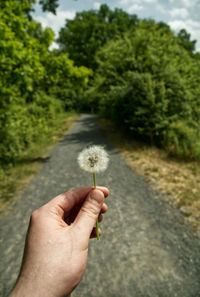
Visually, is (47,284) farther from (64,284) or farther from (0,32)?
(0,32)

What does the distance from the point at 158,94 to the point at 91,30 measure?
36.2 m

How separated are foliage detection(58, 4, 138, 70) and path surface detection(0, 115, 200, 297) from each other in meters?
34.5

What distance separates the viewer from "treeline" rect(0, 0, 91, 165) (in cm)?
529

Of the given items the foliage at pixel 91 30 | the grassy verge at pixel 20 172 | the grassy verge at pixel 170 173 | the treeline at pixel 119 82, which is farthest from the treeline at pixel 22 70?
the foliage at pixel 91 30

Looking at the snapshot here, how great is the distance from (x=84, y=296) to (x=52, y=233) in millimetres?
2315

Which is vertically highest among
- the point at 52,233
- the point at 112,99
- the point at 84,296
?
the point at 112,99

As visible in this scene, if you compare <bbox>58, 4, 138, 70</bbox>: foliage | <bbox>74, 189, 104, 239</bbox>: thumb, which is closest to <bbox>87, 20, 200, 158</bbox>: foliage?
<bbox>74, 189, 104, 239</bbox>: thumb

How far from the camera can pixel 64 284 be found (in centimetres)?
136

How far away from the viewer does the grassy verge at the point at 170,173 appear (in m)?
4.74

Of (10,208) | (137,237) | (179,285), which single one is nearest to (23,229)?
(10,208)

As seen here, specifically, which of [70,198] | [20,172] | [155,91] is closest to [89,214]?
[70,198]

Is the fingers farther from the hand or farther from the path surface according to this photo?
the path surface

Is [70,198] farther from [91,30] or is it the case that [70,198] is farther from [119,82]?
[91,30]

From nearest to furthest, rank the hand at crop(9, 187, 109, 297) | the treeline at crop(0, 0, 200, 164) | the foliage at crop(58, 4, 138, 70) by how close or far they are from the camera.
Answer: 1. the hand at crop(9, 187, 109, 297)
2. the treeline at crop(0, 0, 200, 164)
3. the foliage at crop(58, 4, 138, 70)
